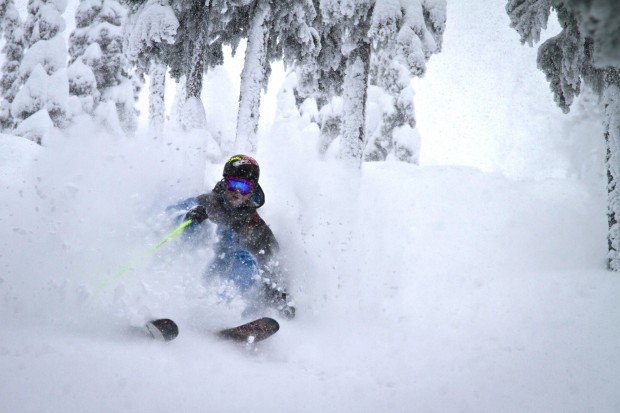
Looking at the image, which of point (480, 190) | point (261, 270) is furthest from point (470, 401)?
point (480, 190)

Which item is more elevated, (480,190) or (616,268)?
(480,190)

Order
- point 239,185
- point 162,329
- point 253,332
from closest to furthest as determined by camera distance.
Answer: point 162,329, point 253,332, point 239,185

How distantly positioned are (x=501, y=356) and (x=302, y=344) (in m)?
1.98

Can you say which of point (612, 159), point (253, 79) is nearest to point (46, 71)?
point (253, 79)

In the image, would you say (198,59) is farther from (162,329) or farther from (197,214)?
(162,329)

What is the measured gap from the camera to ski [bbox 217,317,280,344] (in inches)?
160

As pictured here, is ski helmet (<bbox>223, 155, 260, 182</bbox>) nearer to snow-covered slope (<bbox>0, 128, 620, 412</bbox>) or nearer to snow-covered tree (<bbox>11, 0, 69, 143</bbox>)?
snow-covered slope (<bbox>0, 128, 620, 412</bbox>)

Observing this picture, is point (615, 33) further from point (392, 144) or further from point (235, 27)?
point (392, 144)

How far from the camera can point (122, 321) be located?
12.9ft

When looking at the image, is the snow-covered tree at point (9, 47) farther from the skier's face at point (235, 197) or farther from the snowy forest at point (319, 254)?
the skier's face at point (235, 197)

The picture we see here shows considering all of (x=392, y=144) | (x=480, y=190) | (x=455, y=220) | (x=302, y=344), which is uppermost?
(x=392, y=144)

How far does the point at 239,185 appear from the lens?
5551mm

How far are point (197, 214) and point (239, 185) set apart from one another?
0.76 metres

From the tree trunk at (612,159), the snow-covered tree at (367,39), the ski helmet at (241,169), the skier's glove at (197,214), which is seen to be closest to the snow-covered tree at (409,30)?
the snow-covered tree at (367,39)
